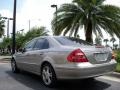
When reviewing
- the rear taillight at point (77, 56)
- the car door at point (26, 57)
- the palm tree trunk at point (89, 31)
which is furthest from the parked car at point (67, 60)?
the palm tree trunk at point (89, 31)

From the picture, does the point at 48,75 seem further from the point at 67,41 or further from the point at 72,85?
the point at 67,41

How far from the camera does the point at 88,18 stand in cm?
1706

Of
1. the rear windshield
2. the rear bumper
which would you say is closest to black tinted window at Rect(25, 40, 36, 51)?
the rear windshield

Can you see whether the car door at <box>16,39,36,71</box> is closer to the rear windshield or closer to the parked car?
the parked car

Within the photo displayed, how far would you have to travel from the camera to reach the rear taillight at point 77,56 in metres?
6.73

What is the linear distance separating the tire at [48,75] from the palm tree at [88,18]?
9479 millimetres

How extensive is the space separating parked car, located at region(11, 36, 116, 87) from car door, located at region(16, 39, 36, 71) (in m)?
0.27

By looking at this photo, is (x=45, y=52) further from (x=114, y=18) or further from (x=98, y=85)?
(x=114, y=18)

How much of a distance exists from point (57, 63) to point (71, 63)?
501mm

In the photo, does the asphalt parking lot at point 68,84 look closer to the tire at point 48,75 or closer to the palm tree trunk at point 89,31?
the tire at point 48,75

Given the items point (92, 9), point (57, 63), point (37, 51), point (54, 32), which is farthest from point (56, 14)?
point (57, 63)

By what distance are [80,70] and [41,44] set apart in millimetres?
2136

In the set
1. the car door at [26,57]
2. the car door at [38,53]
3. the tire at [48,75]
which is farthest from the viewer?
the car door at [26,57]

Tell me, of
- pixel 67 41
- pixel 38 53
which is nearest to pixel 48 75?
pixel 38 53
